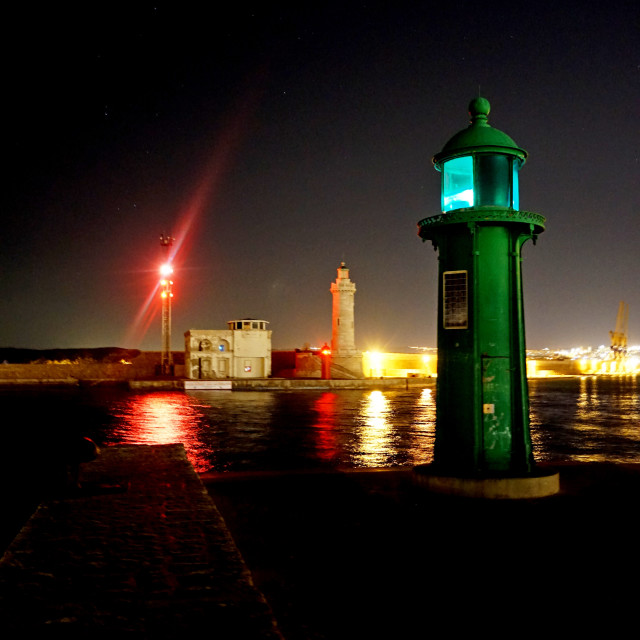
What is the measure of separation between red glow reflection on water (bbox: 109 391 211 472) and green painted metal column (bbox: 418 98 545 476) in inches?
306

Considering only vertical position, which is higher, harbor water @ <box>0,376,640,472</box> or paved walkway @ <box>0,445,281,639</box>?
paved walkway @ <box>0,445,281,639</box>

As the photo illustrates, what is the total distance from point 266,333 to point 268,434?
4314cm

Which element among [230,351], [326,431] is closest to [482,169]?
[326,431]

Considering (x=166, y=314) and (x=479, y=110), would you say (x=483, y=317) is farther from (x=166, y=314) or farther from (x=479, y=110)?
(x=166, y=314)

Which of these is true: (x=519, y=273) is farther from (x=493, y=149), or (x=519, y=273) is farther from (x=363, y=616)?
(x=363, y=616)

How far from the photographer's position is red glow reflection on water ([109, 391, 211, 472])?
18.3 metres

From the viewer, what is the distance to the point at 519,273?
27.8 feet

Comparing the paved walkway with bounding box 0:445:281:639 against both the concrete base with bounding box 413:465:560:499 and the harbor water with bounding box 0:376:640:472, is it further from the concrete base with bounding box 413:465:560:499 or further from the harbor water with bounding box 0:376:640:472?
the concrete base with bounding box 413:465:560:499

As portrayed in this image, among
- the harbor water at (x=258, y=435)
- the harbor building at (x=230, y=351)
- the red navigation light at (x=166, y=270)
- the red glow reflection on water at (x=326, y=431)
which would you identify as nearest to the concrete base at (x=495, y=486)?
the harbor water at (x=258, y=435)

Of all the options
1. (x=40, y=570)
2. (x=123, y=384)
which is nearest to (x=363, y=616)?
(x=40, y=570)

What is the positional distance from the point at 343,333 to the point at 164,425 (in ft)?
139

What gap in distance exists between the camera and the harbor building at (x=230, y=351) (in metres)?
63.4

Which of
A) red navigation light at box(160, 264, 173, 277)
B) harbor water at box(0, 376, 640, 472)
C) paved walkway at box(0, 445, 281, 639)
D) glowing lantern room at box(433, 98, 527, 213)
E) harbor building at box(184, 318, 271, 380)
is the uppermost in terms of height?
red navigation light at box(160, 264, 173, 277)

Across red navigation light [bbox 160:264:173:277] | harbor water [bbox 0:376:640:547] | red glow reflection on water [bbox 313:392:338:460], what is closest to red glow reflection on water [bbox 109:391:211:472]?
harbor water [bbox 0:376:640:547]
